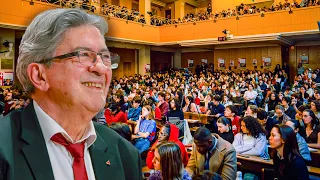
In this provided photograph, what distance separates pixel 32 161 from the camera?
92 cm

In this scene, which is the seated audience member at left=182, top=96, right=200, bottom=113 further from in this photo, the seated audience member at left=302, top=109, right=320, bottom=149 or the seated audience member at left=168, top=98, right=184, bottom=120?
the seated audience member at left=302, top=109, right=320, bottom=149

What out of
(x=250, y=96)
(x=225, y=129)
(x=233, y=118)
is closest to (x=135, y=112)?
(x=233, y=118)

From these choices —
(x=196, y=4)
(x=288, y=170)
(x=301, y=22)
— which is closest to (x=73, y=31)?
(x=288, y=170)

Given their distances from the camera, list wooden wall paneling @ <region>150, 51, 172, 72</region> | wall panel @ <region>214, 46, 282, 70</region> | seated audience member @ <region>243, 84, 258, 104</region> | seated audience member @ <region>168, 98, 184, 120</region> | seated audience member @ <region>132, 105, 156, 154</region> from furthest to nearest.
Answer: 1. wooden wall paneling @ <region>150, 51, 172, 72</region>
2. wall panel @ <region>214, 46, 282, 70</region>
3. seated audience member @ <region>243, 84, 258, 104</region>
4. seated audience member @ <region>168, 98, 184, 120</region>
5. seated audience member @ <region>132, 105, 156, 154</region>

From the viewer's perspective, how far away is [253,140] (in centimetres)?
481

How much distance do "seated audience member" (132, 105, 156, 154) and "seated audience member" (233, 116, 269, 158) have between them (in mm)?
1968

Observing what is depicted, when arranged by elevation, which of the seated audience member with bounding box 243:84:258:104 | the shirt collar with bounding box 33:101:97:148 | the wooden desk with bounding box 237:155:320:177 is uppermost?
the shirt collar with bounding box 33:101:97:148

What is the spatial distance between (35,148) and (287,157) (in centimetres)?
335

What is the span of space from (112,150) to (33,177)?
346 mm

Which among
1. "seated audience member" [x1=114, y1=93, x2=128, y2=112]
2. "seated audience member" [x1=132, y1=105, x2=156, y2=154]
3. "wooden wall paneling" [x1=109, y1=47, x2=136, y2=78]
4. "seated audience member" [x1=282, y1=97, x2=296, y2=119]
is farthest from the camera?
"wooden wall paneling" [x1=109, y1=47, x2=136, y2=78]

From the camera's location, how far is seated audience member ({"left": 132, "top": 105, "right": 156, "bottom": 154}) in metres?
5.88

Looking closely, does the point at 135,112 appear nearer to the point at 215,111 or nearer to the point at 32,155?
the point at 215,111

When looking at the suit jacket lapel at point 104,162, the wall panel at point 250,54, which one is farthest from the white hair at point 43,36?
the wall panel at point 250,54

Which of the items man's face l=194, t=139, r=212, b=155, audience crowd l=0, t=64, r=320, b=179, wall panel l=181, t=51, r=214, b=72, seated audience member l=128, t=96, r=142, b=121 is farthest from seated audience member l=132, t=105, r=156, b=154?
wall panel l=181, t=51, r=214, b=72
